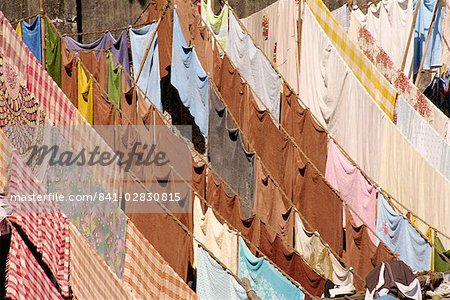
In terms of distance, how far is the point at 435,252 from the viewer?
51.1ft

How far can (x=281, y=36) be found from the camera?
17344 mm

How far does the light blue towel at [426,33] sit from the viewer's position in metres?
18.1

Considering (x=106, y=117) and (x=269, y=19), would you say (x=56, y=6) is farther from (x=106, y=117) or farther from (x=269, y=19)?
(x=106, y=117)

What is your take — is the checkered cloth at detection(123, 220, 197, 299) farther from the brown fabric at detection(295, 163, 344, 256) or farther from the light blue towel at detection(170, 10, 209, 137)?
the light blue towel at detection(170, 10, 209, 137)

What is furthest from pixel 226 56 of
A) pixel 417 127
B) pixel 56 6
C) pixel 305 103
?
pixel 56 6

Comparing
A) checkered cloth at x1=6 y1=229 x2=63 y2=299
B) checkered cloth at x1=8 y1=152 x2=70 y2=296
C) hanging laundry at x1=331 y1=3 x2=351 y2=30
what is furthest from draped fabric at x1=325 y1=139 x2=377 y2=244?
checkered cloth at x1=6 y1=229 x2=63 y2=299

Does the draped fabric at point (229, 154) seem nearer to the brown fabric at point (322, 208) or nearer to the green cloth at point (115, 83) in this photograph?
the brown fabric at point (322, 208)

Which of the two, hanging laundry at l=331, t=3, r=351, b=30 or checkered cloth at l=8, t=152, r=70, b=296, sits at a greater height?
hanging laundry at l=331, t=3, r=351, b=30

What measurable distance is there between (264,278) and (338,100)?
10.8 feet

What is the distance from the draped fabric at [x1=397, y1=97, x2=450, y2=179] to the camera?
55.1ft

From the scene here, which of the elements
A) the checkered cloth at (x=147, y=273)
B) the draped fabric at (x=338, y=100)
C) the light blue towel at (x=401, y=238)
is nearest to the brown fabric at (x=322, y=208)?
the light blue towel at (x=401, y=238)

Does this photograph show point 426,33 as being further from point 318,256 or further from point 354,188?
point 318,256

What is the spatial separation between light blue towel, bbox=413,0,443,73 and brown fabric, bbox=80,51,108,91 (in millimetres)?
4256

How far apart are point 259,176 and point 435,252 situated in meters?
2.18
